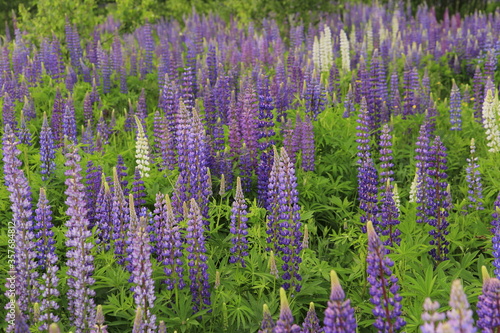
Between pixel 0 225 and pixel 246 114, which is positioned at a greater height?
pixel 246 114

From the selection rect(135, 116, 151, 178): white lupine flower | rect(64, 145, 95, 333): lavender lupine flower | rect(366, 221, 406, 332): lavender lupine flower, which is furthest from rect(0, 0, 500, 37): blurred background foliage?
rect(366, 221, 406, 332): lavender lupine flower

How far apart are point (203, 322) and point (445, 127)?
4.74 meters

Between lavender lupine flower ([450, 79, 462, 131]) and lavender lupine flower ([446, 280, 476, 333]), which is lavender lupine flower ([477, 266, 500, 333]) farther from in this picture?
lavender lupine flower ([450, 79, 462, 131])

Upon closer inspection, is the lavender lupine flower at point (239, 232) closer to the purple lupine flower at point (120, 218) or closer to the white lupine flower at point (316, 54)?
the purple lupine flower at point (120, 218)

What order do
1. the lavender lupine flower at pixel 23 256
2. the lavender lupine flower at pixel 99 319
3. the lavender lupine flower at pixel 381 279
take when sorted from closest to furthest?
the lavender lupine flower at pixel 381 279 < the lavender lupine flower at pixel 99 319 < the lavender lupine flower at pixel 23 256

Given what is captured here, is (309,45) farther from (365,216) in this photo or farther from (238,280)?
(238,280)

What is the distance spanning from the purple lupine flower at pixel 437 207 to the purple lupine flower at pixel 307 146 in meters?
1.11

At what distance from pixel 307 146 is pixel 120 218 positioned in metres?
2.15

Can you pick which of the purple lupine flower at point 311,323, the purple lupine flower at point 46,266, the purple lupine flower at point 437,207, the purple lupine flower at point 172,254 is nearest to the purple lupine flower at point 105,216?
the purple lupine flower at point 46,266

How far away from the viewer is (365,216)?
4.70 meters

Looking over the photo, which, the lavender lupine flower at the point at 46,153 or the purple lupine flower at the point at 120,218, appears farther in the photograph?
the lavender lupine flower at the point at 46,153

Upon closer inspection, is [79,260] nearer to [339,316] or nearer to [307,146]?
[339,316]

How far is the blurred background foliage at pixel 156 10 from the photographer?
11132 mm

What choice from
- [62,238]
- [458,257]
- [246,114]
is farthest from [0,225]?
[458,257]
